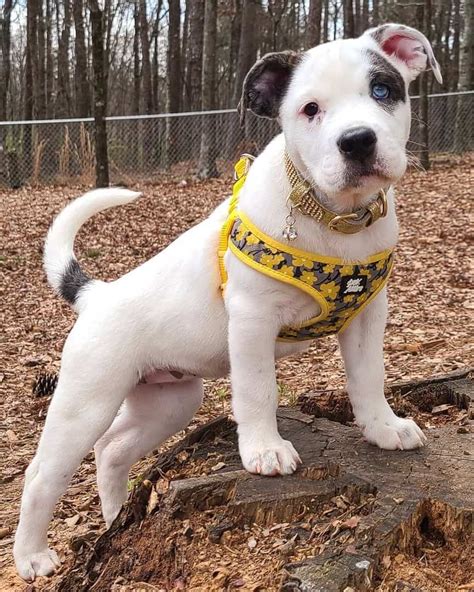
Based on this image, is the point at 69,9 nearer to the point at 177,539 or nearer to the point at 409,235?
the point at 409,235

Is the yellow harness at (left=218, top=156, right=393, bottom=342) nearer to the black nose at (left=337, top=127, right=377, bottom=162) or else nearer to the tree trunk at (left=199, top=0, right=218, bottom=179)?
the black nose at (left=337, top=127, right=377, bottom=162)

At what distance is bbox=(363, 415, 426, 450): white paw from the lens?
9.39 ft

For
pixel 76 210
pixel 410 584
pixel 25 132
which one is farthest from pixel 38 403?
pixel 25 132

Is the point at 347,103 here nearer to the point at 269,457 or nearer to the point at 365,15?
the point at 269,457

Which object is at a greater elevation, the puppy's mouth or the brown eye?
the brown eye

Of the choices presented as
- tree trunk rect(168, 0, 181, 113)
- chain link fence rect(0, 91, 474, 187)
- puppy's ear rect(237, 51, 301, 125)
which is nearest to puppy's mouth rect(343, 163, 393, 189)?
puppy's ear rect(237, 51, 301, 125)

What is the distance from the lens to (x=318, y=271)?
2.62 meters

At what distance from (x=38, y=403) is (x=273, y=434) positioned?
8.86ft

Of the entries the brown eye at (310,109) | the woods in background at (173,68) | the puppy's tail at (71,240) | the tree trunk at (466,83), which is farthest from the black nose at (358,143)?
the tree trunk at (466,83)

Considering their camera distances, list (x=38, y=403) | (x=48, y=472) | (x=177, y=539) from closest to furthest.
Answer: (x=177, y=539) → (x=48, y=472) → (x=38, y=403)

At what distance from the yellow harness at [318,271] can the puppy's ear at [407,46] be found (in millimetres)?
664

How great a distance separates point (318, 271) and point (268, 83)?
689 millimetres

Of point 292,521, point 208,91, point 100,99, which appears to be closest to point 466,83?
point 208,91

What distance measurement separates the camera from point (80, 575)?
2518mm
